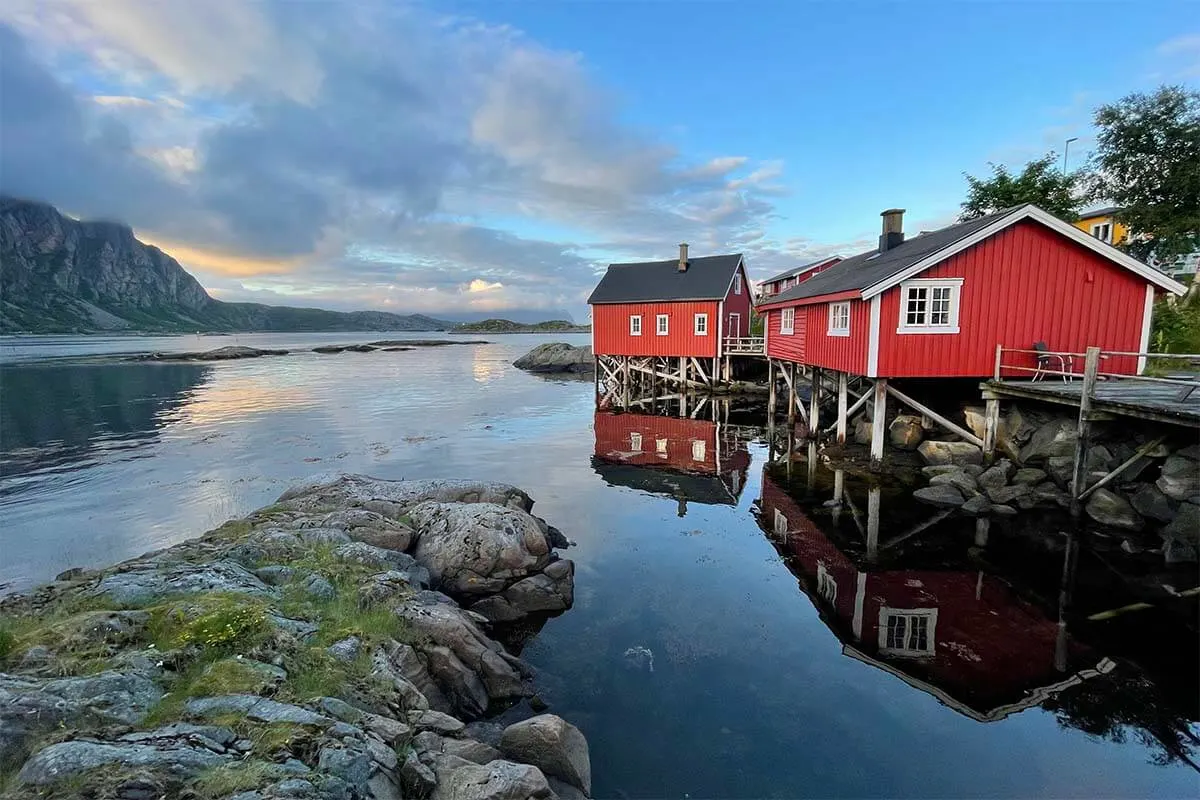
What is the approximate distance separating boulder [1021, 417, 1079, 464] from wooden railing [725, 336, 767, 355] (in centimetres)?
1757

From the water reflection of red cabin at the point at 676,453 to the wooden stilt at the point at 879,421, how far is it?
3673 millimetres

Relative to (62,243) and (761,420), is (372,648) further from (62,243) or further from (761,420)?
(62,243)

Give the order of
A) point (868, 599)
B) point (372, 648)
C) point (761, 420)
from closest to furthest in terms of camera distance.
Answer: point (372, 648)
point (868, 599)
point (761, 420)

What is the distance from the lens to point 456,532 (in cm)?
1023

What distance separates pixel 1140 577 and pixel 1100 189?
3368 cm

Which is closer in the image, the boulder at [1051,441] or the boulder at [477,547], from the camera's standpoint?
the boulder at [477,547]

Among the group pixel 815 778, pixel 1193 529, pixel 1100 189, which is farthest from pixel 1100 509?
pixel 1100 189

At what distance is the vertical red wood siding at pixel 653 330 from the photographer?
33.0 meters

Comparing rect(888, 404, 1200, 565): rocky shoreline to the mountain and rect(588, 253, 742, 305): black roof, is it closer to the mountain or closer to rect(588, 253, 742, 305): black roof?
rect(588, 253, 742, 305): black roof

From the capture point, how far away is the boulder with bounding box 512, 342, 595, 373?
54812mm

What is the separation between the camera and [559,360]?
55.1 metres

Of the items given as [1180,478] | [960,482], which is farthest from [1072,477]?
[1180,478]

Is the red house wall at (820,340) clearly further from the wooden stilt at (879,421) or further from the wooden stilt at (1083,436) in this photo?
the wooden stilt at (1083,436)

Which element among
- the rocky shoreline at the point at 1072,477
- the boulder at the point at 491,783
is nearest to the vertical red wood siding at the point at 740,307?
the rocky shoreline at the point at 1072,477
